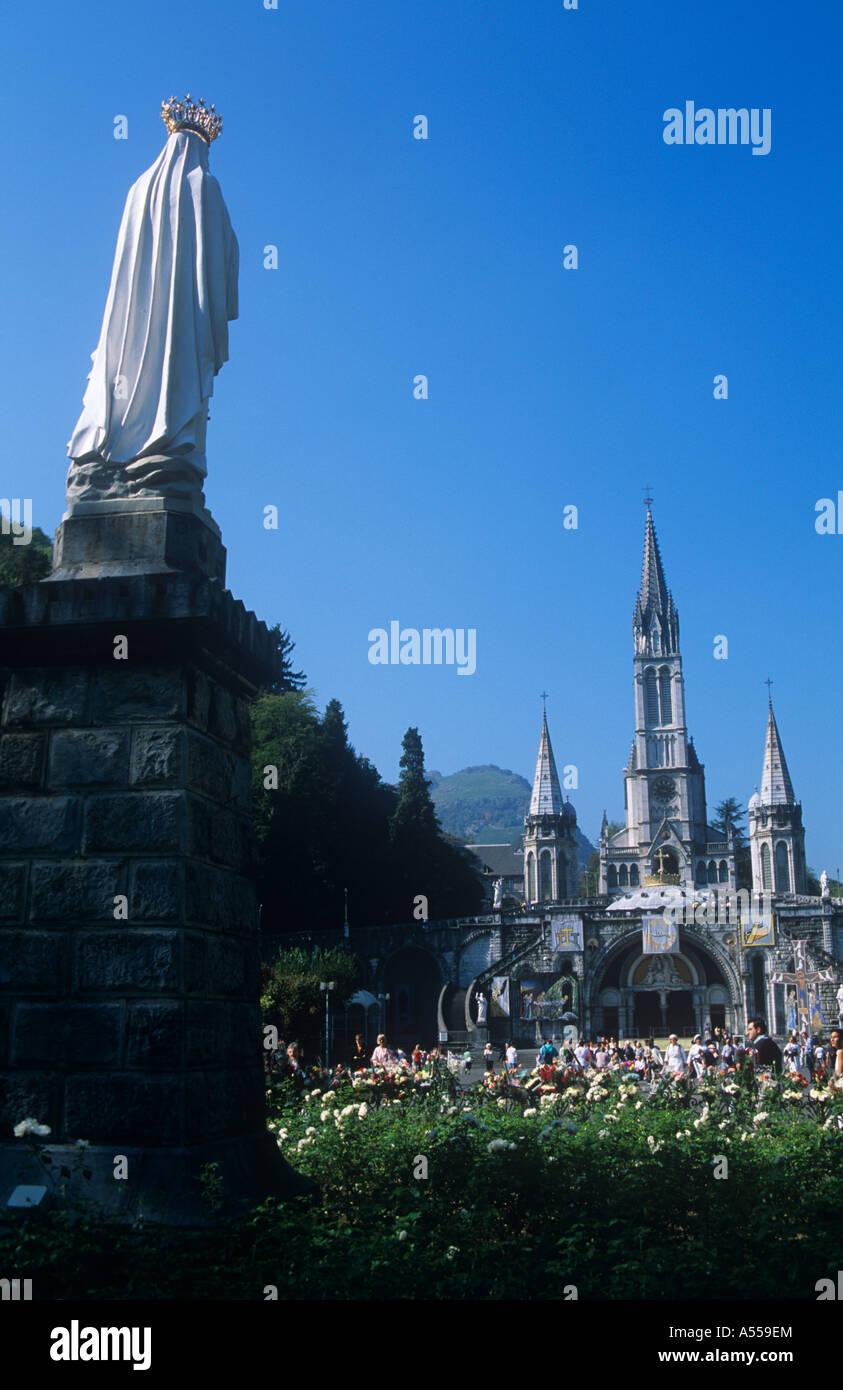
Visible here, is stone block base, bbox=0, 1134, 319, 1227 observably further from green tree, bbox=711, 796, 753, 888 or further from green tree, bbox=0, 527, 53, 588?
green tree, bbox=711, 796, 753, 888

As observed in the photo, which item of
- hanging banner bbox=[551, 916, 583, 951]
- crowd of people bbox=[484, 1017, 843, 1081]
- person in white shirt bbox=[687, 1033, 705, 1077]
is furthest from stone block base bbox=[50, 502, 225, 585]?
hanging banner bbox=[551, 916, 583, 951]

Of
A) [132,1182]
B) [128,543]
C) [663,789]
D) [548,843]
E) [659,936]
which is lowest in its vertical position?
[132,1182]

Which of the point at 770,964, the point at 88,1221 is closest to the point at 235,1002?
the point at 88,1221

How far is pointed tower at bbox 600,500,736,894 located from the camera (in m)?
92.4

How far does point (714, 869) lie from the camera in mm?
92562

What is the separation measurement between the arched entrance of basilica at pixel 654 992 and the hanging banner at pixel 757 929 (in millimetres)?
2801

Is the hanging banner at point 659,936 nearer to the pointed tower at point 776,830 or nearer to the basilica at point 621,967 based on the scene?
the basilica at point 621,967

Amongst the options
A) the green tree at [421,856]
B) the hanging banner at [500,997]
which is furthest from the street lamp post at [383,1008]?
the hanging banner at [500,997]

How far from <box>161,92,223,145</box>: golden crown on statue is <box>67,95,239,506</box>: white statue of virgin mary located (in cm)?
21

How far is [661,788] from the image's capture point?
313 ft

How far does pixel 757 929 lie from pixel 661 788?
39728mm

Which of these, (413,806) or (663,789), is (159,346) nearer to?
(413,806)

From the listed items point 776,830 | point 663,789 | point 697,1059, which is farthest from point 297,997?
point 663,789

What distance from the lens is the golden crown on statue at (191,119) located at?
736 centimetres
